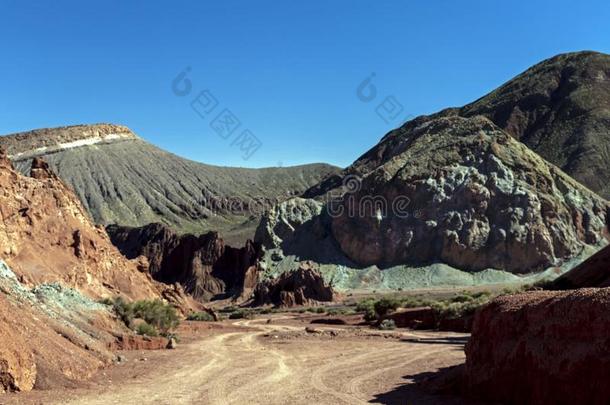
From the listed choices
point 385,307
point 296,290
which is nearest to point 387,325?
point 385,307

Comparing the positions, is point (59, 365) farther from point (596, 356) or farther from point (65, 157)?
point (65, 157)

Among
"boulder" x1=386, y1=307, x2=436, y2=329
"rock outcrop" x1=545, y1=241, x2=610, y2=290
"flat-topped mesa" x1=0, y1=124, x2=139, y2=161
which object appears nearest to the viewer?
"rock outcrop" x1=545, y1=241, x2=610, y2=290

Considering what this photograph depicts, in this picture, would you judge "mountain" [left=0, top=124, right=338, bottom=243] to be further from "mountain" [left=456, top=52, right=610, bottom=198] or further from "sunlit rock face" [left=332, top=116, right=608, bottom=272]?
"mountain" [left=456, top=52, right=610, bottom=198]

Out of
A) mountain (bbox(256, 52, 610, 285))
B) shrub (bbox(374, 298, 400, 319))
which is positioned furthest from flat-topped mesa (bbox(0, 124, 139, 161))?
shrub (bbox(374, 298, 400, 319))

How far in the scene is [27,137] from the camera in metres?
144

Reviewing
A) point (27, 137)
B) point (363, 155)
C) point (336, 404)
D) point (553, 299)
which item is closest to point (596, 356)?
point (553, 299)

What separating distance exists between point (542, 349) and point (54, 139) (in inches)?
5808

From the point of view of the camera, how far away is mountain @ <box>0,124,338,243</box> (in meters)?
118

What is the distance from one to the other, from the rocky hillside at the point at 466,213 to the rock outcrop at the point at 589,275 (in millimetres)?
38446

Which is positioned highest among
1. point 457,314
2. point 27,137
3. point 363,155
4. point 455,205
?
point 27,137

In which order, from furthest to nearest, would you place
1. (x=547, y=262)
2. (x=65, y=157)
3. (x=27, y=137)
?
(x=27, y=137), (x=65, y=157), (x=547, y=262)

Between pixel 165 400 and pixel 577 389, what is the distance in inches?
291

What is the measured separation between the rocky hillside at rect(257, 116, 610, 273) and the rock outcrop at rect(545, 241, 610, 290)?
38.4 m

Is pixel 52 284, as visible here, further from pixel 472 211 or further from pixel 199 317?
pixel 472 211
